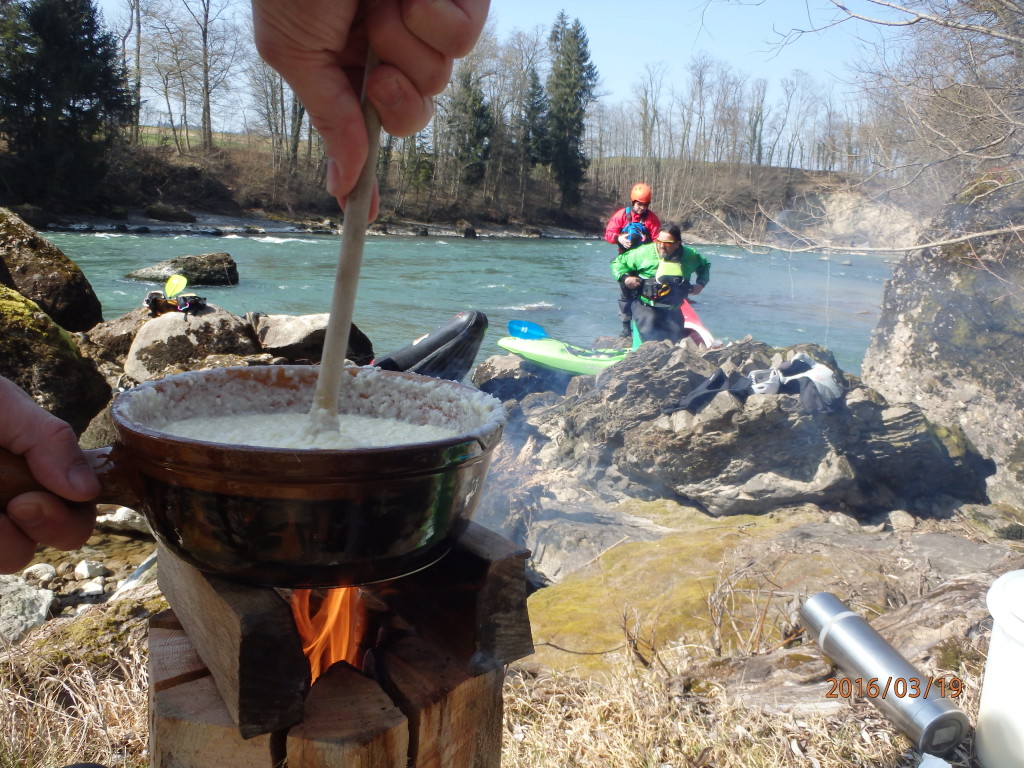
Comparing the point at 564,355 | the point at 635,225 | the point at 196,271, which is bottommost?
the point at 564,355

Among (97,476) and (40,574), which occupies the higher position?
(97,476)

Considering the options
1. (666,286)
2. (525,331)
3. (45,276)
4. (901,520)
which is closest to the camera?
(901,520)

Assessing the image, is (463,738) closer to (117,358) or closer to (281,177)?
(117,358)

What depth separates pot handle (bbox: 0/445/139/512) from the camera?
1.12 m

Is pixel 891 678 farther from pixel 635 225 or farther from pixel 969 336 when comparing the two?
pixel 635 225

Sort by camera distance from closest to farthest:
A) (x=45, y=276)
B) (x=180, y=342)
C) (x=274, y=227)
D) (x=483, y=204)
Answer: (x=180, y=342) < (x=45, y=276) < (x=274, y=227) < (x=483, y=204)

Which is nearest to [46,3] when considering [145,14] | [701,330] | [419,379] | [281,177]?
[145,14]

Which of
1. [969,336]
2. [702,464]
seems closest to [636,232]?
[969,336]

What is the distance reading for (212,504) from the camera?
955 millimetres

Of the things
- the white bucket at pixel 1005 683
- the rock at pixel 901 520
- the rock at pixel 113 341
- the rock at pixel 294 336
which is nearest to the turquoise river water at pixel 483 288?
the rock at pixel 901 520

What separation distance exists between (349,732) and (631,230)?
8.89 metres

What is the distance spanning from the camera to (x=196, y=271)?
16250mm

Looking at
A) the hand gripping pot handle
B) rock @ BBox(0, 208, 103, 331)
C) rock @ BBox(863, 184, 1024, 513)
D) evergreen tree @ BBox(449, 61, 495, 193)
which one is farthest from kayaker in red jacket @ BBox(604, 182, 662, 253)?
evergreen tree @ BBox(449, 61, 495, 193)
